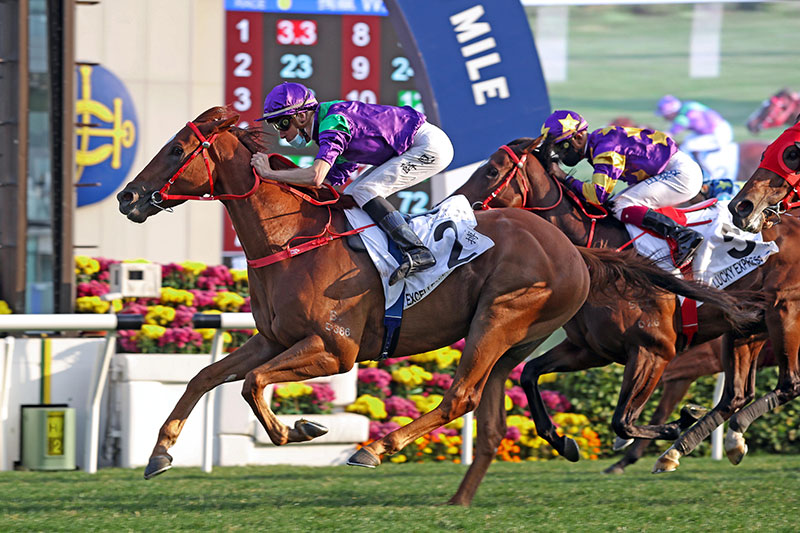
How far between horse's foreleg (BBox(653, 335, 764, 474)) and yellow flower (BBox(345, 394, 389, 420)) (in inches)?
72.7

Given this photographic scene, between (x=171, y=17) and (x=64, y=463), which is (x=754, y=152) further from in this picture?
(x=64, y=463)

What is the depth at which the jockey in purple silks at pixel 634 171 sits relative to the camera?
5348 mm

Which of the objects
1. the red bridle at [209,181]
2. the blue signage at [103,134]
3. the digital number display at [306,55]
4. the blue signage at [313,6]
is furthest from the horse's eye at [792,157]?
the blue signage at [103,134]

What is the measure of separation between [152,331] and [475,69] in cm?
290

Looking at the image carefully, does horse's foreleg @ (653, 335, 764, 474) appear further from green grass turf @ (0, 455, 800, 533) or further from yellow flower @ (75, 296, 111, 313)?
yellow flower @ (75, 296, 111, 313)

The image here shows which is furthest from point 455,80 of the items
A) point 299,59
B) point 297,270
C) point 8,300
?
point 297,270

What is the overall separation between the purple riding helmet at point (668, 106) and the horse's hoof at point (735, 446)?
13540mm

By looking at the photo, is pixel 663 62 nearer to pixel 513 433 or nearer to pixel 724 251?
pixel 513 433

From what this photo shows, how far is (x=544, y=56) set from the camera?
67.3 feet

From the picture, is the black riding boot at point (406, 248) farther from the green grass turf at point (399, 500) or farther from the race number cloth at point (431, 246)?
the green grass turf at point (399, 500)

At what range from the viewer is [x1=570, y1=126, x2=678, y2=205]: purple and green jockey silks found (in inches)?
213

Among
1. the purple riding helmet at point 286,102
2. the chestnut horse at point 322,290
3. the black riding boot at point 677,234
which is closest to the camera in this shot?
the chestnut horse at point 322,290

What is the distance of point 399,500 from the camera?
16.3 ft

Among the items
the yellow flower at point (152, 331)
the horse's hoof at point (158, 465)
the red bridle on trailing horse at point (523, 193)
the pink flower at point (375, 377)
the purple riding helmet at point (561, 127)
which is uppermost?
the purple riding helmet at point (561, 127)
